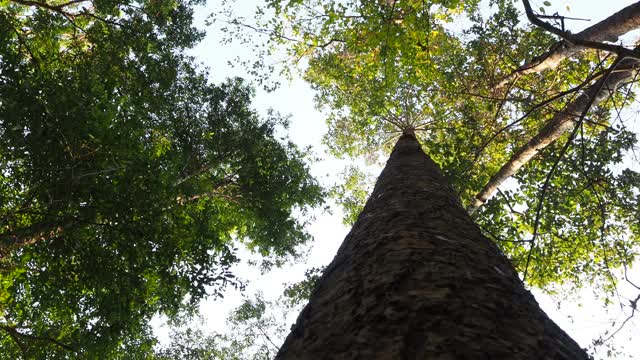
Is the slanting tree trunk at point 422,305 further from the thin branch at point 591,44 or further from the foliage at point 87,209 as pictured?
the foliage at point 87,209

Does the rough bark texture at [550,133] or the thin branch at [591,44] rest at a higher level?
the rough bark texture at [550,133]

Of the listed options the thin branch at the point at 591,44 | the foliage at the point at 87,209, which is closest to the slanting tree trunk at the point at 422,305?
the thin branch at the point at 591,44

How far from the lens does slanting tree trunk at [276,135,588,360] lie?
49.7 inches

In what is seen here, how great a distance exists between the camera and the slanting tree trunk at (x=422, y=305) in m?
1.26

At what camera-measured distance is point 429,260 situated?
6.27 ft

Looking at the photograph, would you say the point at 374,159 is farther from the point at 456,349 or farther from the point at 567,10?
the point at 456,349

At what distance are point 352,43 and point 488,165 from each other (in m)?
4.98

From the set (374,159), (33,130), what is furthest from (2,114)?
(374,159)

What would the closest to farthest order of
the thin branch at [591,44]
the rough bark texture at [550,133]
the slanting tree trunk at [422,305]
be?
1. the slanting tree trunk at [422,305]
2. the thin branch at [591,44]
3. the rough bark texture at [550,133]

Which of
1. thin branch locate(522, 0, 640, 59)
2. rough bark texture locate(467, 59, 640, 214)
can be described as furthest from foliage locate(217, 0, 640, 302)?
thin branch locate(522, 0, 640, 59)

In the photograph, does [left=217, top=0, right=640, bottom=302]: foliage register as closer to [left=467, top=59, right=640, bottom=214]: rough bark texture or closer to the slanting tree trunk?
[left=467, top=59, right=640, bottom=214]: rough bark texture

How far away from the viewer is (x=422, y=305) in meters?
1.46

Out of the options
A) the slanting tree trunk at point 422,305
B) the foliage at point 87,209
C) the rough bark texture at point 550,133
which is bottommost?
the slanting tree trunk at point 422,305

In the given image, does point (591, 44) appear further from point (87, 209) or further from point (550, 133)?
point (87, 209)
